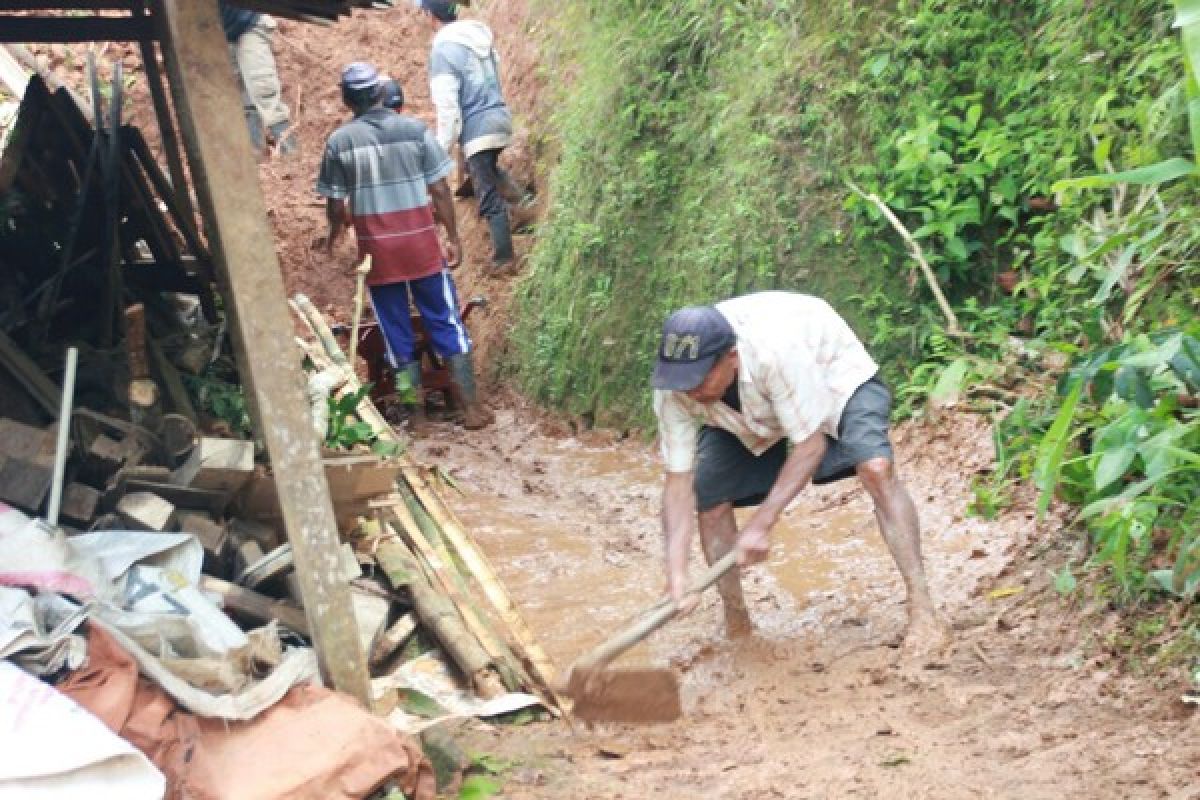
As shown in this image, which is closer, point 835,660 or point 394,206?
point 835,660

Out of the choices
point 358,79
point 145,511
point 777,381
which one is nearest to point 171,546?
point 145,511

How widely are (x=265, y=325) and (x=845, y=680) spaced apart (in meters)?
2.39

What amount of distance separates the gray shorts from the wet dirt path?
62 centimetres

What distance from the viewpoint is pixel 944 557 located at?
20.5 feet

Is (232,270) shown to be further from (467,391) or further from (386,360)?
(467,391)

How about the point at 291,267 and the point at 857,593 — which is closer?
the point at 857,593

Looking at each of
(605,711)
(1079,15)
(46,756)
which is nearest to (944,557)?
(605,711)

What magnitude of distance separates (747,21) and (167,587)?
5940mm

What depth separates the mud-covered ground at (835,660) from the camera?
14.4 feet

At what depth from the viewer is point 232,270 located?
4.25 metres

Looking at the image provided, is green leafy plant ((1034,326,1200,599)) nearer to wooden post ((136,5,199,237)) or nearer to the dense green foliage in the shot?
the dense green foliage

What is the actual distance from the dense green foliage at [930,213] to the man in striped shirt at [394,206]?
1.05m

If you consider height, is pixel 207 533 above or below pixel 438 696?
above

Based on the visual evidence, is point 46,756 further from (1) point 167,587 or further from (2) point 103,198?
(2) point 103,198
